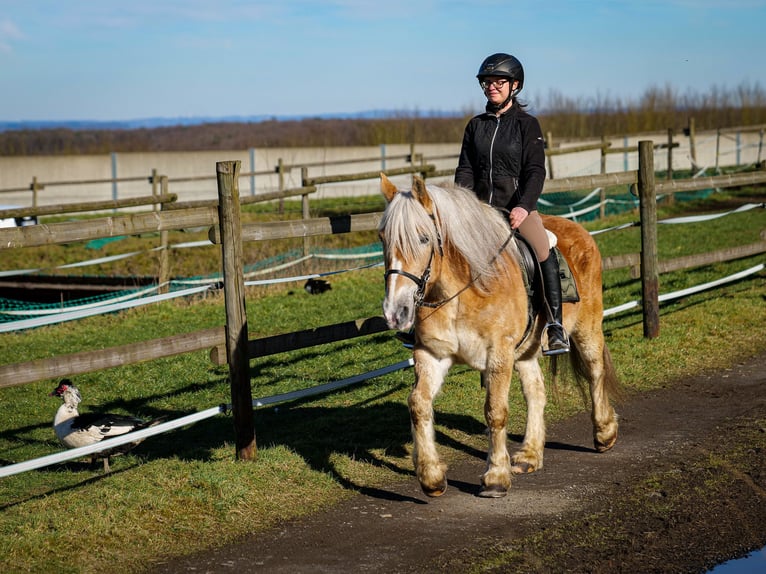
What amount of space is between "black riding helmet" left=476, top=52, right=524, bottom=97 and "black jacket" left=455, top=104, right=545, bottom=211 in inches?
8.5

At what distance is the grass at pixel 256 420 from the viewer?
4.82m

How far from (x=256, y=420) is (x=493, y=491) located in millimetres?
2741

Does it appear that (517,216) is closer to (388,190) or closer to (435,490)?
(388,190)

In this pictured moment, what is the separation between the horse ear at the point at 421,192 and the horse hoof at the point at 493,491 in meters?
1.68

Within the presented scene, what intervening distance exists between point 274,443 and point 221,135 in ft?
272

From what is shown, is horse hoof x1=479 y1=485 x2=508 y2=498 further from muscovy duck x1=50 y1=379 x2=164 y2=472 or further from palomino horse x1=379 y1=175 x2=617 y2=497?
muscovy duck x1=50 y1=379 x2=164 y2=472

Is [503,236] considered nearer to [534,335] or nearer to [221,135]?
[534,335]

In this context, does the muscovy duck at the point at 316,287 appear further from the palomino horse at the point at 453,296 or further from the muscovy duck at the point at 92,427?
the palomino horse at the point at 453,296

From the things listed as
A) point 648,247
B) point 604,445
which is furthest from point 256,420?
point 648,247

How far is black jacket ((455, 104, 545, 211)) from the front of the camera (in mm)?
5590

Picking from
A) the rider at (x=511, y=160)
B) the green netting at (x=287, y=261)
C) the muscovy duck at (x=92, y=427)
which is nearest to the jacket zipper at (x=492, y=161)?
the rider at (x=511, y=160)

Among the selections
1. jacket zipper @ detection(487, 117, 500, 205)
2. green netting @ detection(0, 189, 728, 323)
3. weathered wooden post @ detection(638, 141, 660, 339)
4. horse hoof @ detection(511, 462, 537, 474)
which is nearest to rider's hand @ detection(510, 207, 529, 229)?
jacket zipper @ detection(487, 117, 500, 205)

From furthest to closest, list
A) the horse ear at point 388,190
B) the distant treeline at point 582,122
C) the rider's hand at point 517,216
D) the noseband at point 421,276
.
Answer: the distant treeline at point 582,122 → the rider's hand at point 517,216 → the horse ear at point 388,190 → the noseband at point 421,276

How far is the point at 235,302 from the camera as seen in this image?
5.70 m
